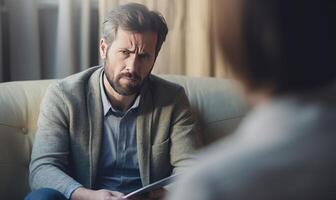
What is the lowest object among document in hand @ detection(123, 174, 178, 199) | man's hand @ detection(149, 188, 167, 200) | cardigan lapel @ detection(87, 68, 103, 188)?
man's hand @ detection(149, 188, 167, 200)

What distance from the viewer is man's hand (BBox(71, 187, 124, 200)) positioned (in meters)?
1.68

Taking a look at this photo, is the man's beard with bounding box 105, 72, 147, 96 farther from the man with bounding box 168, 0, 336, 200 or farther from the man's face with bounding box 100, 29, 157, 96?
the man with bounding box 168, 0, 336, 200

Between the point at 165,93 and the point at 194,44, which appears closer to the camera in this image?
the point at 165,93

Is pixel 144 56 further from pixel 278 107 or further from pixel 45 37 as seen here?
pixel 278 107

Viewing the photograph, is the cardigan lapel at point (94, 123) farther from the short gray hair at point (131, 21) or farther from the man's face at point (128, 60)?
the short gray hair at point (131, 21)

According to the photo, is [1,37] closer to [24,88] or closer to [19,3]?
[19,3]

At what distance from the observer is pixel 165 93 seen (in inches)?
76.0

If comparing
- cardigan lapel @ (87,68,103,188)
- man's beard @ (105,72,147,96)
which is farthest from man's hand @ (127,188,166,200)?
man's beard @ (105,72,147,96)

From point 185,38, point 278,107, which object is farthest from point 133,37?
point 278,107

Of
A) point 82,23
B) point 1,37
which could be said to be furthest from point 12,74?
point 82,23

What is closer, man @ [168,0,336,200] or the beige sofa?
man @ [168,0,336,200]

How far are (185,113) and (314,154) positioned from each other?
1.40 metres

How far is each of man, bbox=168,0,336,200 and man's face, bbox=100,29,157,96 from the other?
127 centimetres

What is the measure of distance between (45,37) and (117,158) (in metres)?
0.70
